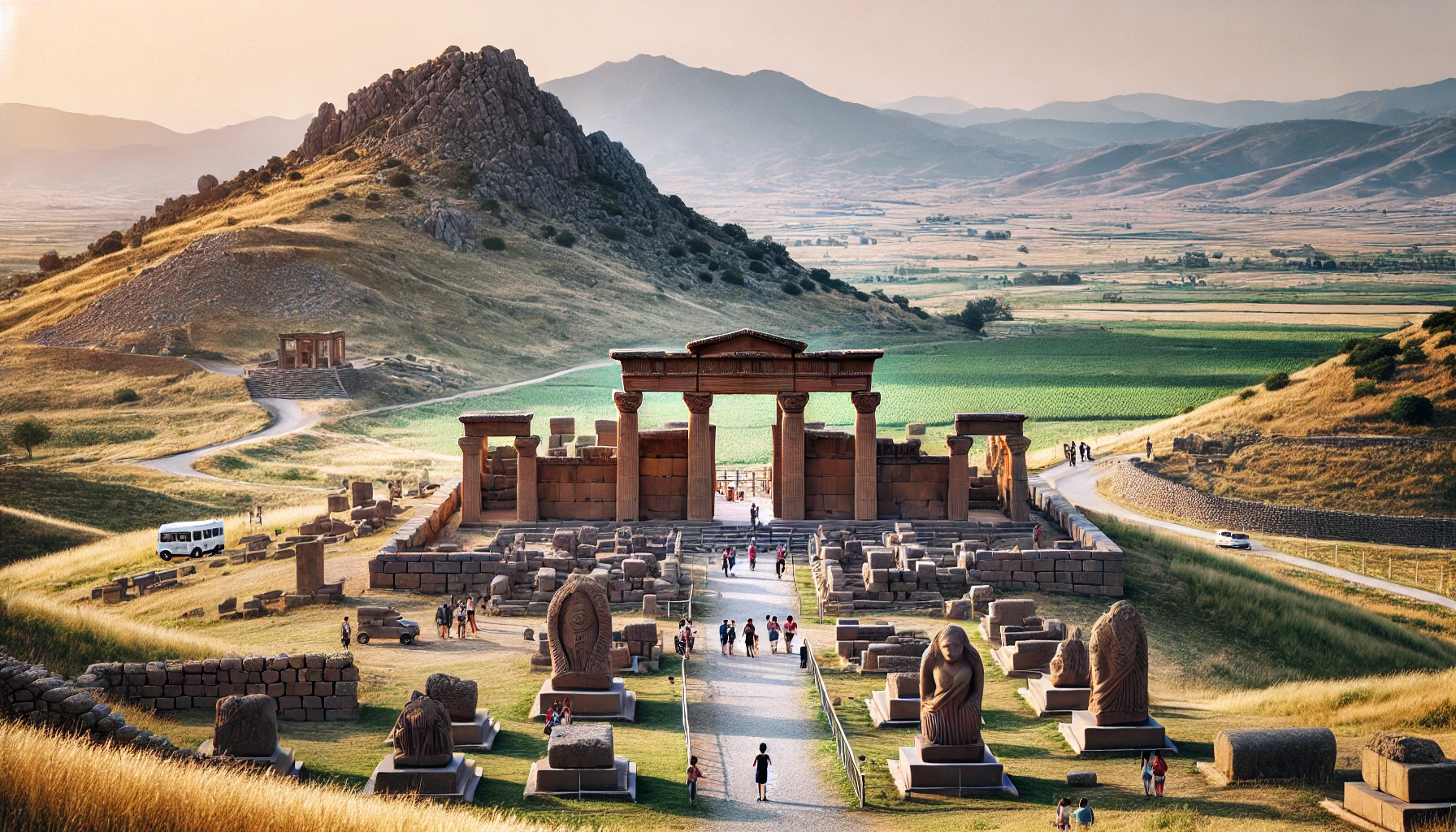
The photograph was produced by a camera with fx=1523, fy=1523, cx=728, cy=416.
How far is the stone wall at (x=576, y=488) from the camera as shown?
157ft

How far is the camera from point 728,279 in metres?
152

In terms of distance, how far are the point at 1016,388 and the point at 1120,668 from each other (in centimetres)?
9027

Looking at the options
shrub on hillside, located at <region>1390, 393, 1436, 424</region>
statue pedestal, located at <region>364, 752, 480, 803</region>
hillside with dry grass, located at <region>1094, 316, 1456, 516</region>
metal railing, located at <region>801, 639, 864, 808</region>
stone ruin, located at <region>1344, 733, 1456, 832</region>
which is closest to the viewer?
stone ruin, located at <region>1344, 733, 1456, 832</region>

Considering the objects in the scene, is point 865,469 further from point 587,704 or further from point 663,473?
point 587,704

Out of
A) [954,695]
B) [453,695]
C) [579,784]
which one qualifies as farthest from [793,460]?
[579,784]

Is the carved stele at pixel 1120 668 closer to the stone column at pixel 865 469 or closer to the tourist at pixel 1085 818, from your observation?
the tourist at pixel 1085 818

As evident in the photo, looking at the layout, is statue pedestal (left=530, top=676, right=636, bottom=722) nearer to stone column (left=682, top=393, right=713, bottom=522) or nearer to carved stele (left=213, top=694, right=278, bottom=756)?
carved stele (left=213, top=694, right=278, bottom=756)

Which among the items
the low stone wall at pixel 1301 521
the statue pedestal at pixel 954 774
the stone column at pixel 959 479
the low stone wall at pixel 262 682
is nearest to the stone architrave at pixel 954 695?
the statue pedestal at pixel 954 774

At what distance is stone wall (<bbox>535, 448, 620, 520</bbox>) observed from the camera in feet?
157

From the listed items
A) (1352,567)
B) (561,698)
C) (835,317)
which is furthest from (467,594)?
(835,317)

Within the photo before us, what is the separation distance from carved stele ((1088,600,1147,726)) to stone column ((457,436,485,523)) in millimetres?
25404

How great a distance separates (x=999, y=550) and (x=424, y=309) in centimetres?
8303

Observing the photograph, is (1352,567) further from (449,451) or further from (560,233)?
(560,233)

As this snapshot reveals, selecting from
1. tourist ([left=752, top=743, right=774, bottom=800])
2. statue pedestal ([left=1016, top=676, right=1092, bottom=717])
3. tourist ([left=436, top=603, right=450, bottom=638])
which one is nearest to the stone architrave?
tourist ([left=752, top=743, right=774, bottom=800])
